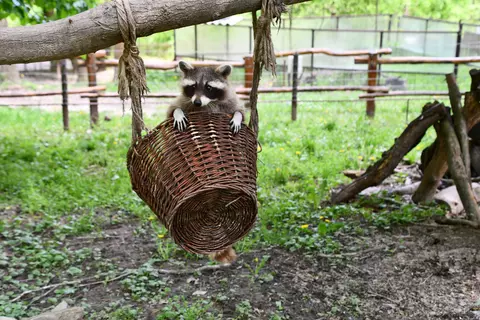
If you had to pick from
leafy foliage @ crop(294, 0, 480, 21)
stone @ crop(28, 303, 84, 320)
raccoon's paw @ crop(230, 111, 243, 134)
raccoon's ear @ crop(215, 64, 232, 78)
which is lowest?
stone @ crop(28, 303, 84, 320)

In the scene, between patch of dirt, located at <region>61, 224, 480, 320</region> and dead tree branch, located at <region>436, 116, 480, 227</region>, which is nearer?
patch of dirt, located at <region>61, 224, 480, 320</region>

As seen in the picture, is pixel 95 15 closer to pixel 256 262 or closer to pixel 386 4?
pixel 256 262

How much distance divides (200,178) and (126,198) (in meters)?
3.27

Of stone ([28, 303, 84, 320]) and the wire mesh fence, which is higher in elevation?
the wire mesh fence

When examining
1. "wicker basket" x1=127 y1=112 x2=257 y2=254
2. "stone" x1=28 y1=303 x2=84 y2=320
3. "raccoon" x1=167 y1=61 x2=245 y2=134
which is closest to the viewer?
"wicker basket" x1=127 y1=112 x2=257 y2=254

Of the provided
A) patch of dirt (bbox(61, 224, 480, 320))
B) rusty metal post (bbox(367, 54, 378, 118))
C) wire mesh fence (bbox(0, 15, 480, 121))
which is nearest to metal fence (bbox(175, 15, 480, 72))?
wire mesh fence (bbox(0, 15, 480, 121))

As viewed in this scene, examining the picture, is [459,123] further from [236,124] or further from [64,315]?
[64,315]

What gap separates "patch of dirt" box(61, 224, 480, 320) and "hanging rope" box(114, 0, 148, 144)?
1624 millimetres

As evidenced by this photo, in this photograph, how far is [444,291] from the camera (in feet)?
12.5

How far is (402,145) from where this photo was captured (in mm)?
5043


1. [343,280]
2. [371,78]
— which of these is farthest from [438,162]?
[371,78]

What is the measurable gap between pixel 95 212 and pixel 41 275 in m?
1.35

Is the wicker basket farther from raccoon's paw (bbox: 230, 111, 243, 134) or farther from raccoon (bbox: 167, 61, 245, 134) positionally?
raccoon (bbox: 167, 61, 245, 134)

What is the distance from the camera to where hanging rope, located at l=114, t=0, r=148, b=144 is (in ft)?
8.29
